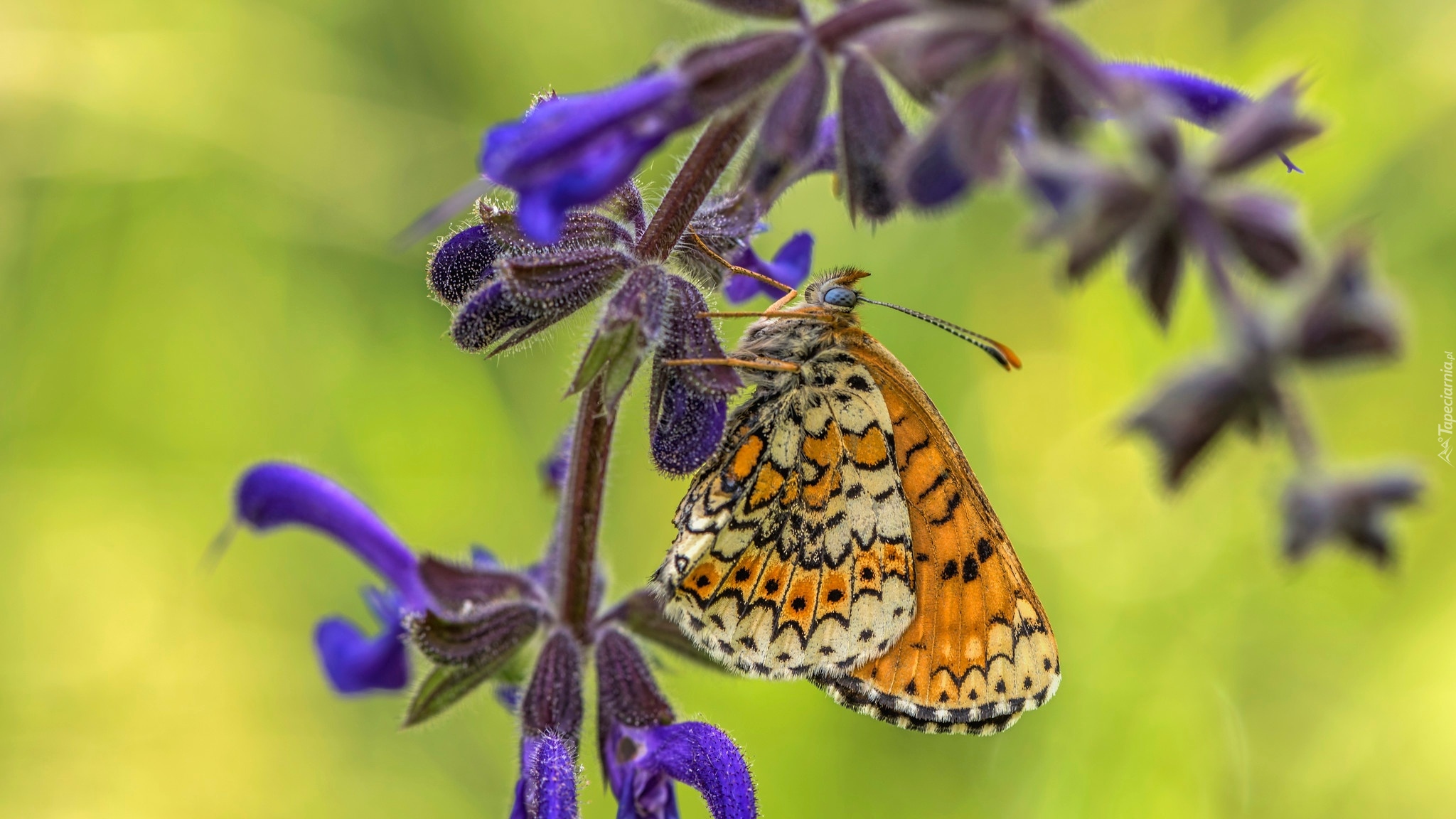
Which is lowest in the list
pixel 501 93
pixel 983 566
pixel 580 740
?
pixel 580 740

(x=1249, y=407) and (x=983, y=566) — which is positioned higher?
(x=983, y=566)

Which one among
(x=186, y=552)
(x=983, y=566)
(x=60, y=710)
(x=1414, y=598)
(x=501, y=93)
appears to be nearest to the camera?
(x=983, y=566)

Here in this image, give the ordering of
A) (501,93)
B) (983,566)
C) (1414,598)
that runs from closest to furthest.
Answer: (983,566) → (1414,598) → (501,93)

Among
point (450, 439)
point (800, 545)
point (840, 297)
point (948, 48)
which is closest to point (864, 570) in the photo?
point (800, 545)

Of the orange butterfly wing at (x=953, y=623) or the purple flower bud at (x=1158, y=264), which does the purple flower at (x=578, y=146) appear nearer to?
the purple flower bud at (x=1158, y=264)

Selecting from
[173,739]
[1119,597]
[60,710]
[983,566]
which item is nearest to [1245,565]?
[1119,597]

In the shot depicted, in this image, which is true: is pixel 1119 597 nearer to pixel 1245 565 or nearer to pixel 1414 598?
pixel 1245 565

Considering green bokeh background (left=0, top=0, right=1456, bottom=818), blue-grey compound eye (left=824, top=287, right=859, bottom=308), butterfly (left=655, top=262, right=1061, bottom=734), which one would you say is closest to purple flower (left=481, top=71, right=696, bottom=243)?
butterfly (left=655, top=262, right=1061, bottom=734)

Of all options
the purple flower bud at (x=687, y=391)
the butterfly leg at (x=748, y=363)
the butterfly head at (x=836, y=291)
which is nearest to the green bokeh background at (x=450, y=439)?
the butterfly head at (x=836, y=291)
